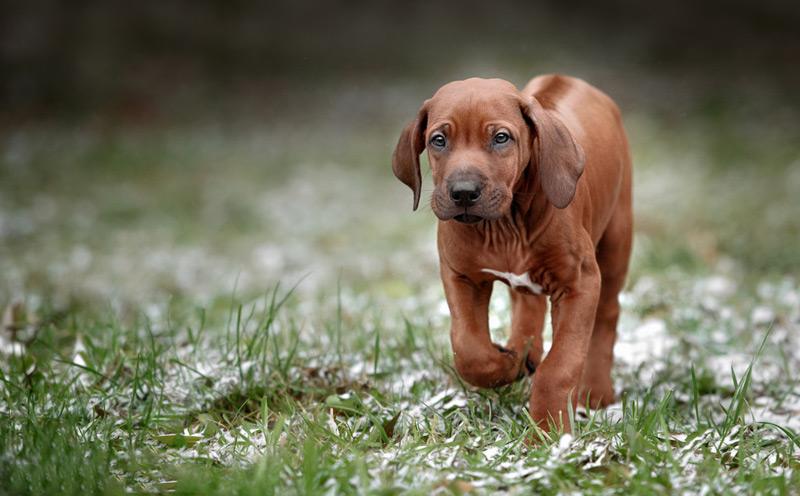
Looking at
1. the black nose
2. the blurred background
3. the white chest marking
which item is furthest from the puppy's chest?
the blurred background

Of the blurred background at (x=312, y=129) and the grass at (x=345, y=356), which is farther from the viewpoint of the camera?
the blurred background at (x=312, y=129)

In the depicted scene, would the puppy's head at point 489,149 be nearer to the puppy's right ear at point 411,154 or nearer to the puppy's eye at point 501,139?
the puppy's eye at point 501,139

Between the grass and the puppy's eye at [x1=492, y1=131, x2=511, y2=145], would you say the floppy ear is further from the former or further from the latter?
the grass

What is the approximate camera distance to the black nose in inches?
119

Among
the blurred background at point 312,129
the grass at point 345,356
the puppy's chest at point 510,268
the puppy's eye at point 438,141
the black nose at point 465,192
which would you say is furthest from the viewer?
the blurred background at point 312,129

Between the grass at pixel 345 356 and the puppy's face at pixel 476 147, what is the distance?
0.89 m

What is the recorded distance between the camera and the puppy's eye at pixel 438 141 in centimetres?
327

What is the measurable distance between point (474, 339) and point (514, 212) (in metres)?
0.55

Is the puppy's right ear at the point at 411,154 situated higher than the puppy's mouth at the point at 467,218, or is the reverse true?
the puppy's right ear at the point at 411,154

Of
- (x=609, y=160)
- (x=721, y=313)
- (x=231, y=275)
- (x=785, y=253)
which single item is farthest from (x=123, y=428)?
(x=785, y=253)

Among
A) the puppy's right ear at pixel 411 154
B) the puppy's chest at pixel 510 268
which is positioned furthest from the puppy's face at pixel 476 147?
the puppy's chest at pixel 510 268

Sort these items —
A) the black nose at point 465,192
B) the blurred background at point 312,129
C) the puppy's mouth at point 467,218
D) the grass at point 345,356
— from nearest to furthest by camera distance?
the grass at point 345,356
the black nose at point 465,192
the puppy's mouth at point 467,218
the blurred background at point 312,129

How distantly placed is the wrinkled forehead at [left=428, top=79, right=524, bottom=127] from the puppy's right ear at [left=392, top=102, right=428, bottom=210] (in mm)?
139

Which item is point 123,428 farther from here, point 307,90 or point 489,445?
point 307,90
